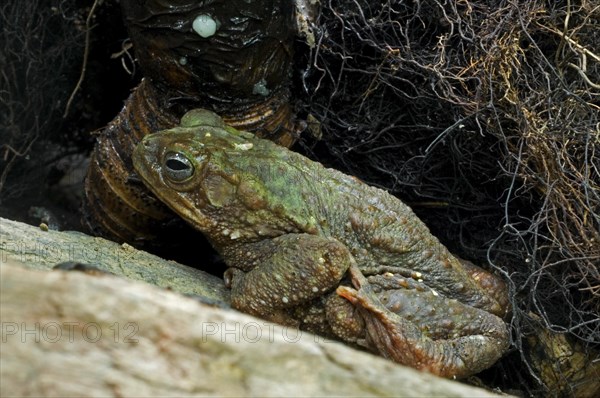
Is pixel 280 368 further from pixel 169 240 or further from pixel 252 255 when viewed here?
pixel 169 240

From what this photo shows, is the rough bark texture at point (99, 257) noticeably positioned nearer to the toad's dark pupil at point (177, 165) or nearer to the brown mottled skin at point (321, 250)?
the brown mottled skin at point (321, 250)

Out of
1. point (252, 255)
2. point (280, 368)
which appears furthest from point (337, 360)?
point (252, 255)

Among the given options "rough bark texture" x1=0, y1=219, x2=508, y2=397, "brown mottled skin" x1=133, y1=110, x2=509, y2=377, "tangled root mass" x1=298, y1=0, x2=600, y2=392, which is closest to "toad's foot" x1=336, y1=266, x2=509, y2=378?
"brown mottled skin" x1=133, y1=110, x2=509, y2=377

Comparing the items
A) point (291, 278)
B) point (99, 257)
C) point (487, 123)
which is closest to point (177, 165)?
point (99, 257)

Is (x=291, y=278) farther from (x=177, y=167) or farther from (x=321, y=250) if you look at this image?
(x=177, y=167)

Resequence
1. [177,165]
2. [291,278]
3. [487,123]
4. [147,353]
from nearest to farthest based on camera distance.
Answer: [147,353] < [291,278] < [177,165] < [487,123]

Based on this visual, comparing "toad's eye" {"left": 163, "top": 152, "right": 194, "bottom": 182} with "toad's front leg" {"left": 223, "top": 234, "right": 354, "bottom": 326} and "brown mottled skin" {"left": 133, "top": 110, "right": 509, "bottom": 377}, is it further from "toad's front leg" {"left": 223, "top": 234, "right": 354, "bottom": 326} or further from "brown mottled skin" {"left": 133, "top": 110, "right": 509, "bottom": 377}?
"toad's front leg" {"left": 223, "top": 234, "right": 354, "bottom": 326}

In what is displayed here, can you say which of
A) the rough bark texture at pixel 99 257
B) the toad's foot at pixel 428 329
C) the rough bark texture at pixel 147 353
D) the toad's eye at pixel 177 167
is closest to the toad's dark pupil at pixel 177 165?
the toad's eye at pixel 177 167
